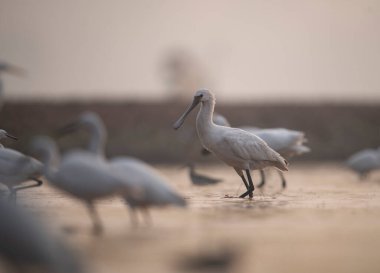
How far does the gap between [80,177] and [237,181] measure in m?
10.7

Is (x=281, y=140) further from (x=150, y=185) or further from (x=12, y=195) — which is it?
(x=150, y=185)

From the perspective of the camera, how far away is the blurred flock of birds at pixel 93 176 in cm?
769

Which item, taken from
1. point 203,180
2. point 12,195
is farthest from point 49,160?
point 203,180

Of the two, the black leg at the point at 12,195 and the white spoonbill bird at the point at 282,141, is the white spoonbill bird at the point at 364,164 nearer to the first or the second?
the white spoonbill bird at the point at 282,141

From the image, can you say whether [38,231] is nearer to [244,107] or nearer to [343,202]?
[343,202]

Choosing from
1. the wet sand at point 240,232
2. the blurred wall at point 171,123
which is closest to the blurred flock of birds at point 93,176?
the wet sand at point 240,232

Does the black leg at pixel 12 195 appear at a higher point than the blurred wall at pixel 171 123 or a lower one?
lower

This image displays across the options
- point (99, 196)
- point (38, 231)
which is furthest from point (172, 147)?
point (38, 231)

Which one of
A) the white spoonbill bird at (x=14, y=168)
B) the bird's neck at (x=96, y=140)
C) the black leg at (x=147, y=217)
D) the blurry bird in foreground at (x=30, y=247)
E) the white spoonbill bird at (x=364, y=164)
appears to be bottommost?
the blurry bird in foreground at (x=30, y=247)

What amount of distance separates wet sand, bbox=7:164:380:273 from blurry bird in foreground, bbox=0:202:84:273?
563 millimetres

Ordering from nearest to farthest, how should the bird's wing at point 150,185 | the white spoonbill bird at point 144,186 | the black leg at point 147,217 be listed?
the white spoonbill bird at point 144,186 → the bird's wing at point 150,185 → the black leg at point 147,217

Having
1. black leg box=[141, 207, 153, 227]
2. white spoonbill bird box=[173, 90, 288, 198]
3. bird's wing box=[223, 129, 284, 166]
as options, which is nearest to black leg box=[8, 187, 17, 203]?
black leg box=[141, 207, 153, 227]

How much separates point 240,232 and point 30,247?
3.93 metres

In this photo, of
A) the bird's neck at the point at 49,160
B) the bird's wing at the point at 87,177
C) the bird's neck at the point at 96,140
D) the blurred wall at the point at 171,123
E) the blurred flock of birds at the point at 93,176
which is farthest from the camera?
the blurred wall at the point at 171,123
